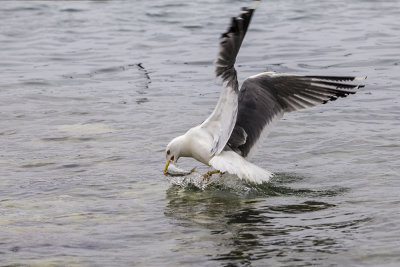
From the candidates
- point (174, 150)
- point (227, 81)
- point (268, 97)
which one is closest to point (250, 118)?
point (268, 97)

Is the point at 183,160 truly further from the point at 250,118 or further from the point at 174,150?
→ the point at 250,118

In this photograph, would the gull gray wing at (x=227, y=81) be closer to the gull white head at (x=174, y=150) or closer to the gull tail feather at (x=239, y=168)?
the gull tail feather at (x=239, y=168)

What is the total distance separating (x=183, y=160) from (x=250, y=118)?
1.14 meters

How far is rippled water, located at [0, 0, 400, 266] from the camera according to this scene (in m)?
5.56

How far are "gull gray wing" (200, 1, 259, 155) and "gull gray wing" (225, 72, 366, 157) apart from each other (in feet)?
1.52

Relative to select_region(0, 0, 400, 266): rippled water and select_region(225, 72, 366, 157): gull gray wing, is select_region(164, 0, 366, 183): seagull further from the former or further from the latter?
select_region(0, 0, 400, 266): rippled water

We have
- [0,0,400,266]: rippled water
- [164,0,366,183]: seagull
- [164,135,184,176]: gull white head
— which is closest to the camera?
[0,0,400,266]: rippled water

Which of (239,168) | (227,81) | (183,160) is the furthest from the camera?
(183,160)

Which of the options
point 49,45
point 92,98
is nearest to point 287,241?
point 92,98

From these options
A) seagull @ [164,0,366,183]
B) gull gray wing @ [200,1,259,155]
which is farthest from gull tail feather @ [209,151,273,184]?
gull gray wing @ [200,1,259,155]

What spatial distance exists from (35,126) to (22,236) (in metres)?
3.91

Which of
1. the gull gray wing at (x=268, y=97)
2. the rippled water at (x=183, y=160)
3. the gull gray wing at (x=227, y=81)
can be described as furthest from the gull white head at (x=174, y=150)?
the gull gray wing at (x=268, y=97)

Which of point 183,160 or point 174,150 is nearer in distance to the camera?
point 174,150

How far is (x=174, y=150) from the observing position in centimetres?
736
